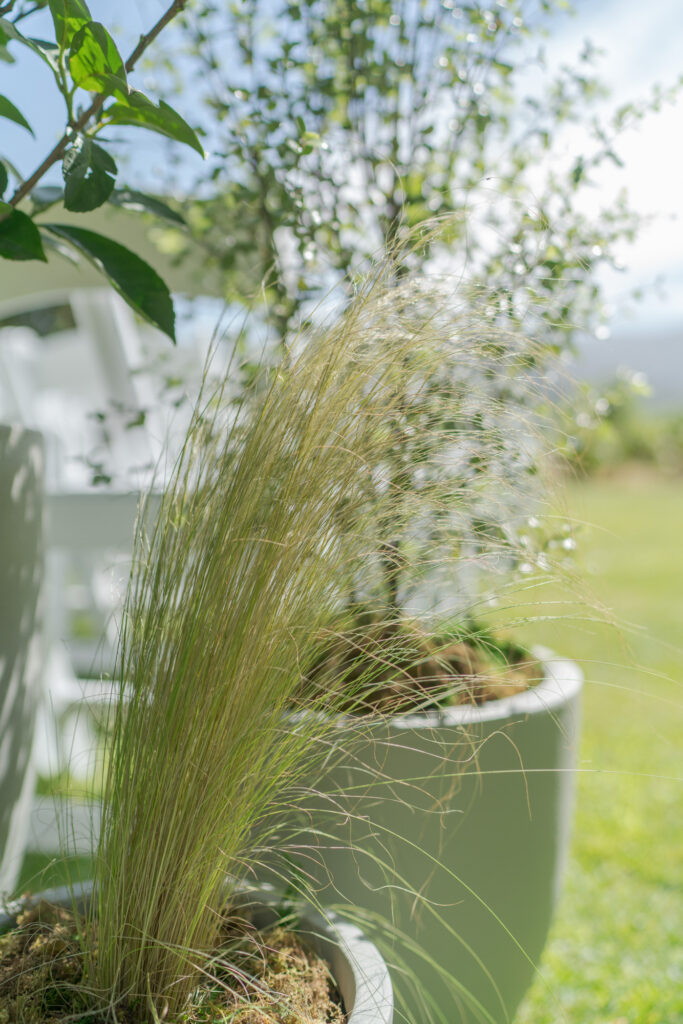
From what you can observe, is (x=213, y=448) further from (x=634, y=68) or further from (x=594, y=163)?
(x=634, y=68)

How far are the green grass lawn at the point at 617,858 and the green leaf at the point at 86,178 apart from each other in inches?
26.5

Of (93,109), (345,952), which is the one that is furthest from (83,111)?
(345,952)

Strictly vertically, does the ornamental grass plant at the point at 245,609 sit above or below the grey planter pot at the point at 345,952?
above

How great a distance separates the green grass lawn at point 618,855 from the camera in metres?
1.22

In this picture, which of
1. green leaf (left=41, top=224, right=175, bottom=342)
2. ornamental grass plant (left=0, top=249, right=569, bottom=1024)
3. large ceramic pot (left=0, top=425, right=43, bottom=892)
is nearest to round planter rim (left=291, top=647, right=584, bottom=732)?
ornamental grass plant (left=0, top=249, right=569, bottom=1024)

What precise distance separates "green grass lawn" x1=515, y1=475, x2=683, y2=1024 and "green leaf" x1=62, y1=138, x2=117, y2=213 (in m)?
0.67

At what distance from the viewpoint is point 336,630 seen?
90cm

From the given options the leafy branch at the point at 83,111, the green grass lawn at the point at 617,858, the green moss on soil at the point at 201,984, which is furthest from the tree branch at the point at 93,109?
the green moss on soil at the point at 201,984

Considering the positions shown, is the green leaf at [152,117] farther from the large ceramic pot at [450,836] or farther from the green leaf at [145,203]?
the large ceramic pot at [450,836]

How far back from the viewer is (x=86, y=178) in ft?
3.00

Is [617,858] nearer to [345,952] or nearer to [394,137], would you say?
[345,952]

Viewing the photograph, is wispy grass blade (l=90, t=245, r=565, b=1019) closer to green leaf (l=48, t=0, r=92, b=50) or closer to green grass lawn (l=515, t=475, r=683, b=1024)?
green grass lawn (l=515, t=475, r=683, b=1024)

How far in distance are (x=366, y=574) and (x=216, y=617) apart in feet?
0.63

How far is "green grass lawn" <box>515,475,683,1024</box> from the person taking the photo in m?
1.22
